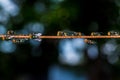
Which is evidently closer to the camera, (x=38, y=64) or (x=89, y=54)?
(x=89, y=54)

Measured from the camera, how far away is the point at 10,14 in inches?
105

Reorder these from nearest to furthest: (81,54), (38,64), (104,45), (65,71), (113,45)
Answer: (113,45) → (104,45) → (81,54) → (38,64) → (65,71)

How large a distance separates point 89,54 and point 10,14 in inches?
24.3

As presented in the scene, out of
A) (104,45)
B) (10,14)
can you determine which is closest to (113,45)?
(104,45)

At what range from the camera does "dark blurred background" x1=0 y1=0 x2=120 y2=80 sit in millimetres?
2395

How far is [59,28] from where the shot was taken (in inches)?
89.1

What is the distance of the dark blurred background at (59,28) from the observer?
7.86ft

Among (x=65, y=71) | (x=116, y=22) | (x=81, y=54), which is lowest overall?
(x=65, y=71)

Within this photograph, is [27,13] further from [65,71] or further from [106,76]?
[65,71]

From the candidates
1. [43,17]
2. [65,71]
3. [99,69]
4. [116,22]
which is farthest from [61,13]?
[65,71]

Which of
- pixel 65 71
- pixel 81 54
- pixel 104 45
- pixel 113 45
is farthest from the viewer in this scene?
pixel 65 71

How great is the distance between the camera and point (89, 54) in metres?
2.64

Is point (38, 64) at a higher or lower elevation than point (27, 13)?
lower

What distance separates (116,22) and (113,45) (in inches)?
10.7
